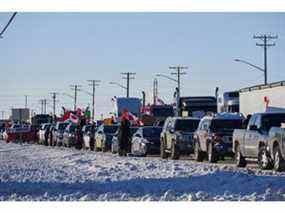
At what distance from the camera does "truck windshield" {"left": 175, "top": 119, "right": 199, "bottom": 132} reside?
120 ft

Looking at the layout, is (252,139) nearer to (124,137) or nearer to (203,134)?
(203,134)

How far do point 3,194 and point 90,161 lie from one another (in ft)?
49.4

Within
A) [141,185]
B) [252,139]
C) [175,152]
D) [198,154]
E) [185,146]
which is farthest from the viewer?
[185,146]

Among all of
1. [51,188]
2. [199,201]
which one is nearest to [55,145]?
[51,188]

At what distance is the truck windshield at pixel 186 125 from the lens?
3644 centimetres

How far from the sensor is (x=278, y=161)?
24.8 meters

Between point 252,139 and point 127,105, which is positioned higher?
point 127,105

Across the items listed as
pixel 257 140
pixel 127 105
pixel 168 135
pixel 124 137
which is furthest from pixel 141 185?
pixel 127 105

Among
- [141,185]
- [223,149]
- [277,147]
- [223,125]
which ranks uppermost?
[223,125]

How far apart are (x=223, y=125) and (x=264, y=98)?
855cm

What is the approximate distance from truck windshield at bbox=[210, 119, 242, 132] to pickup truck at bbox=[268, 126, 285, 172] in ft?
21.8

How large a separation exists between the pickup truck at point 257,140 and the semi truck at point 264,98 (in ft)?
24.5

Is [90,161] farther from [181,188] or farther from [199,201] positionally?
[199,201]

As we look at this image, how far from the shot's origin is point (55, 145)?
60375 mm
